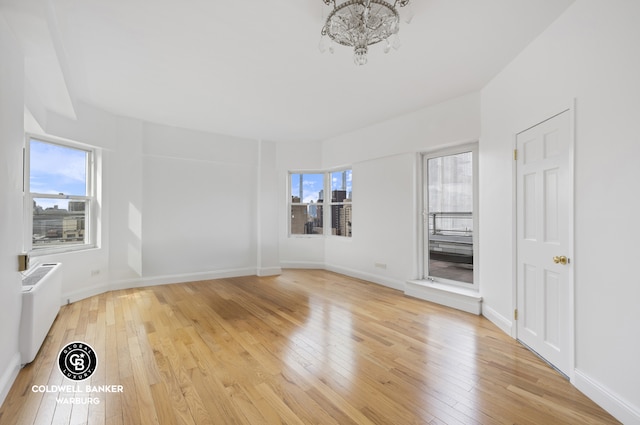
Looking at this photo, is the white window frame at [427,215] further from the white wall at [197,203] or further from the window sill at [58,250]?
the window sill at [58,250]

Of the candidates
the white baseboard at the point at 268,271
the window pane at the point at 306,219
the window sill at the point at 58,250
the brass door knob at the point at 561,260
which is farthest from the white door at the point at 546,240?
the window sill at the point at 58,250

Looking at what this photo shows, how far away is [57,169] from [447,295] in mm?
5666

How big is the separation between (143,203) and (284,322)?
3357 mm

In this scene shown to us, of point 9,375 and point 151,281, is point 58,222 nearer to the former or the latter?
point 151,281

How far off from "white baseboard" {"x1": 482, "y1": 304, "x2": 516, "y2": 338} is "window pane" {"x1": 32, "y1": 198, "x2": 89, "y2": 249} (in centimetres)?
573

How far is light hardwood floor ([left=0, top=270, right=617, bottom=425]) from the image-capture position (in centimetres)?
182

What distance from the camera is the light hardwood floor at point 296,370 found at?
5.96 ft

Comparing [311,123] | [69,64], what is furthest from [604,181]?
[69,64]

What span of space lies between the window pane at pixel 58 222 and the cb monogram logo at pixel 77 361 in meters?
1.95

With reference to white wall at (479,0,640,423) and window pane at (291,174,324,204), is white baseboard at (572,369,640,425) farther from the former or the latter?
window pane at (291,174,324,204)

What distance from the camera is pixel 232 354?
2.58 m

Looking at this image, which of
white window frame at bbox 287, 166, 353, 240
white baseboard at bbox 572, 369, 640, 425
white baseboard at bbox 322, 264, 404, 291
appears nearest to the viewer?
white baseboard at bbox 572, 369, 640, 425

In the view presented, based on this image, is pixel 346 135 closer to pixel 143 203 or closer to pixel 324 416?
pixel 143 203

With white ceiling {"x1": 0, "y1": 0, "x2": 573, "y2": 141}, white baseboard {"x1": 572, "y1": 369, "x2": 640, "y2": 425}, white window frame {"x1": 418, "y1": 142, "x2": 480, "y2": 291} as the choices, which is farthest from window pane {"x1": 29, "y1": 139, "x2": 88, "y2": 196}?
white baseboard {"x1": 572, "y1": 369, "x2": 640, "y2": 425}
